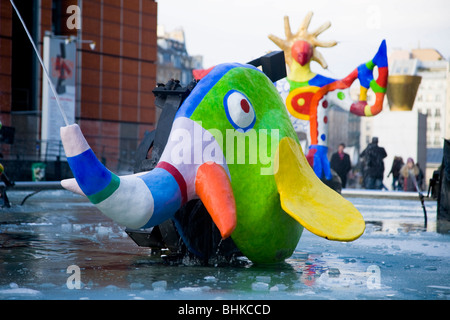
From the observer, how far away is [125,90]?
129 ft

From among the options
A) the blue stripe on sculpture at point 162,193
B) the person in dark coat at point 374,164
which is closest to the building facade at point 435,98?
the person in dark coat at point 374,164

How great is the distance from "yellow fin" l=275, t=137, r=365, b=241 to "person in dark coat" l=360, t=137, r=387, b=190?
47.2 feet

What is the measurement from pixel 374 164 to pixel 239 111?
15.2 meters

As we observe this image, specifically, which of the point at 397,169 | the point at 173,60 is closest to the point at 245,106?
the point at 397,169

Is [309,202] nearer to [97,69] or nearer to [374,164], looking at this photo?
[374,164]

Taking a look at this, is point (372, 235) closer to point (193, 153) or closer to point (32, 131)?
point (193, 153)

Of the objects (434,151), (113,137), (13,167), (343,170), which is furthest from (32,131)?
(434,151)

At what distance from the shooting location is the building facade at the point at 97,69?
3225 centimetres

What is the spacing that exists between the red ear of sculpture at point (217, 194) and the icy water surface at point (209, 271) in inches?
16.3

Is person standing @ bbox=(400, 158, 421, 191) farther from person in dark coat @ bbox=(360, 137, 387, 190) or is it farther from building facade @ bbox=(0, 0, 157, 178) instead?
building facade @ bbox=(0, 0, 157, 178)

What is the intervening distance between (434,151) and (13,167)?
111ft

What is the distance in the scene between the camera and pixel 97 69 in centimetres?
3766

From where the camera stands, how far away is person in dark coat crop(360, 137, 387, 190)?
19406 mm

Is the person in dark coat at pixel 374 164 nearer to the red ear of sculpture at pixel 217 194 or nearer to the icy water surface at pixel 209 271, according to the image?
the icy water surface at pixel 209 271
